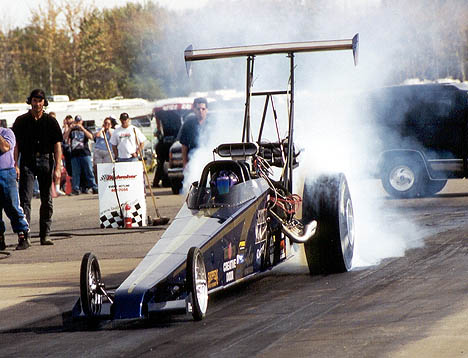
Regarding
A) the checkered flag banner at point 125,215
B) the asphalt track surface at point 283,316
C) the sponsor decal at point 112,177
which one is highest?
the sponsor decal at point 112,177

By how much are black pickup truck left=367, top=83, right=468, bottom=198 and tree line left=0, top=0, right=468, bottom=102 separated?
129cm

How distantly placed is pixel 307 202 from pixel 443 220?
207 inches

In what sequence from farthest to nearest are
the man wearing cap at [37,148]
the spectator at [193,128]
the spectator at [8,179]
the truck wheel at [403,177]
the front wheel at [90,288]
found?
the truck wheel at [403,177]
the spectator at [193,128]
the man wearing cap at [37,148]
the spectator at [8,179]
the front wheel at [90,288]

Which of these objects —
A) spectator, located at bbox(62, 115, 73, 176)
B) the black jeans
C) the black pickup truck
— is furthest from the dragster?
spectator, located at bbox(62, 115, 73, 176)

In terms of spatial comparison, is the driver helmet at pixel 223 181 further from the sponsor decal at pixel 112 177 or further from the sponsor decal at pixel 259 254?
the sponsor decal at pixel 112 177

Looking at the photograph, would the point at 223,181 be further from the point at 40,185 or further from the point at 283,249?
the point at 40,185

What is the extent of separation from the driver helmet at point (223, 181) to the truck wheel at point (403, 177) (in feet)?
33.2

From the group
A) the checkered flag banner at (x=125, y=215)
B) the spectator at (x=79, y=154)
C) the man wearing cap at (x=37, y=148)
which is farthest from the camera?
the spectator at (x=79, y=154)

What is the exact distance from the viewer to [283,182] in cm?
961

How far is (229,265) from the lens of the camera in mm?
7922

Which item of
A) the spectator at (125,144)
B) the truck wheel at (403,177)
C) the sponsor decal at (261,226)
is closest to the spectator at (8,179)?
the spectator at (125,144)

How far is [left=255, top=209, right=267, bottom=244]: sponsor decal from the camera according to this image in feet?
28.0

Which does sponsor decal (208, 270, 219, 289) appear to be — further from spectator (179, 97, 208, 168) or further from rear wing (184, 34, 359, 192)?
spectator (179, 97, 208, 168)

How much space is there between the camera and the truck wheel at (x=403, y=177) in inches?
720
